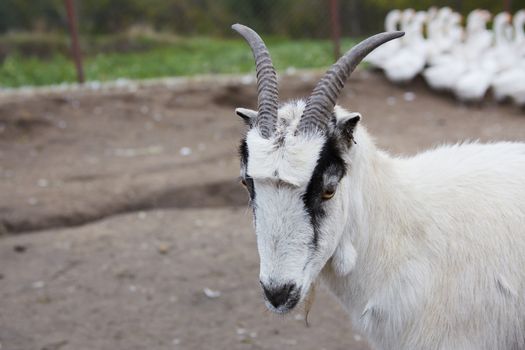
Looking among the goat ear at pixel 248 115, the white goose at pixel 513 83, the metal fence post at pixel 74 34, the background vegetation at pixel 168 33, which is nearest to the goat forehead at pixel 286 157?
the goat ear at pixel 248 115

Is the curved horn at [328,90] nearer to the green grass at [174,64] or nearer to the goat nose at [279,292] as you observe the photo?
the goat nose at [279,292]

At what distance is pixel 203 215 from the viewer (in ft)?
24.2

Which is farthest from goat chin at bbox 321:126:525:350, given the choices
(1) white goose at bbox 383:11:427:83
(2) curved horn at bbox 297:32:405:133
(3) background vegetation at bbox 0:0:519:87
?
(3) background vegetation at bbox 0:0:519:87

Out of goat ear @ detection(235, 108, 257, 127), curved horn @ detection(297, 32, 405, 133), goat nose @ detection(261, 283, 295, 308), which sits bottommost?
goat nose @ detection(261, 283, 295, 308)

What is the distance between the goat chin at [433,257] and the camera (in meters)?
3.25

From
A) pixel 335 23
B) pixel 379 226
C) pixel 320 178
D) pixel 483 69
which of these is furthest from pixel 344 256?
pixel 335 23

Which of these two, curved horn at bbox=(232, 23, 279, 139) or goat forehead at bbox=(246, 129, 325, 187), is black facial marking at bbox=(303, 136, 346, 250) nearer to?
goat forehead at bbox=(246, 129, 325, 187)

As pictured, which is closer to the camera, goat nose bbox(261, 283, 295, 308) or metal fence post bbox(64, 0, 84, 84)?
goat nose bbox(261, 283, 295, 308)

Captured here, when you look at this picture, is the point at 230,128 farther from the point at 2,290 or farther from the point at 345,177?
the point at 345,177

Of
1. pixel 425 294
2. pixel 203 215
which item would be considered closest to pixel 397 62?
pixel 203 215

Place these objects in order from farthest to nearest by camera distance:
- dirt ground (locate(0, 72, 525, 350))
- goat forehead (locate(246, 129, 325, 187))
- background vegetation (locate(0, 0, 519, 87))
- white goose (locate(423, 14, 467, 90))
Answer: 1. background vegetation (locate(0, 0, 519, 87))
2. white goose (locate(423, 14, 467, 90))
3. dirt ground (locate(0, 72, 525, 350))
4. goat forehead (locate(246, 129, 325, 187))

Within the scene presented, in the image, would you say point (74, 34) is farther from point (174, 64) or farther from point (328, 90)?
point (328, 90)

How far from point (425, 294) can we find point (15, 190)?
19.3 feet

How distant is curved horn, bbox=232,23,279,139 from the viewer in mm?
3090
